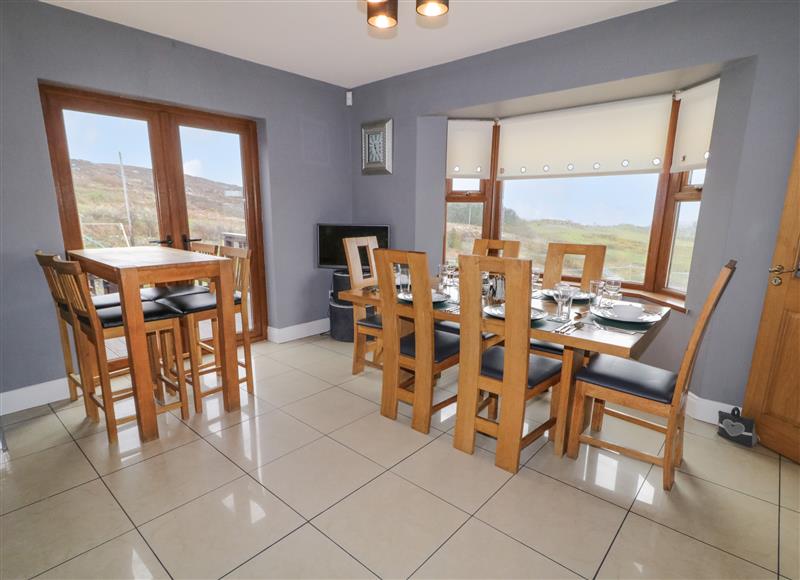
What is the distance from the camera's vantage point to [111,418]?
223 centimetres

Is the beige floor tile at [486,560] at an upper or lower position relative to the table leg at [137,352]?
lower

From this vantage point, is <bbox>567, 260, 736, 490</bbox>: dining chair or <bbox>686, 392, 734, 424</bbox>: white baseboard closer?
<bbox>567, 260, 736, 490</bbox>: dining chair

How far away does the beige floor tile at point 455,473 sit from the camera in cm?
187

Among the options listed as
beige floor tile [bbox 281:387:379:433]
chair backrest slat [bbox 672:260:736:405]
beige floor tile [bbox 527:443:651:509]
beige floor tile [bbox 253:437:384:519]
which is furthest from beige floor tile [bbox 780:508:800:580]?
beige floor tile [bbox 281:387:379:433]

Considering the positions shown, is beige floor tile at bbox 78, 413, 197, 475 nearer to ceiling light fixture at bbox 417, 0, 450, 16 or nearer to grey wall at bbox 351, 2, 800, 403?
ceiling light fixture at bbox 417, 0, 450, 16

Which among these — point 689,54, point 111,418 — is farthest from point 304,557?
point 689,54

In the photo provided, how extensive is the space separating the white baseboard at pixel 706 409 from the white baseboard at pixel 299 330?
3.23 meters

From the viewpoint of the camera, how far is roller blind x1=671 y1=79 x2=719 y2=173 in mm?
2797

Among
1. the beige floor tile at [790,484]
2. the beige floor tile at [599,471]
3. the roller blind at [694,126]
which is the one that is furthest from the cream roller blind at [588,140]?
the beige floor tile at [599,471]

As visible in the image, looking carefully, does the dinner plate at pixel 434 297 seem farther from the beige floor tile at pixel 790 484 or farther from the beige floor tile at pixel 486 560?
the beige floor tile at pixel 790 484

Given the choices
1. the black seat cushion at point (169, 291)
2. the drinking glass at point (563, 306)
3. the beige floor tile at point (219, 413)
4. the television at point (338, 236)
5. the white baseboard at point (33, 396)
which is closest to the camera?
the drinking glass at point (563, 306)

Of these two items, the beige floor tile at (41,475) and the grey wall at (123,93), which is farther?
the grey wall at (123,93)

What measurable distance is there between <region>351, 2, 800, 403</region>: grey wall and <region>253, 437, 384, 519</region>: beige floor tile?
2257mm

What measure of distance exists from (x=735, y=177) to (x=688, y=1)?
1085mm
